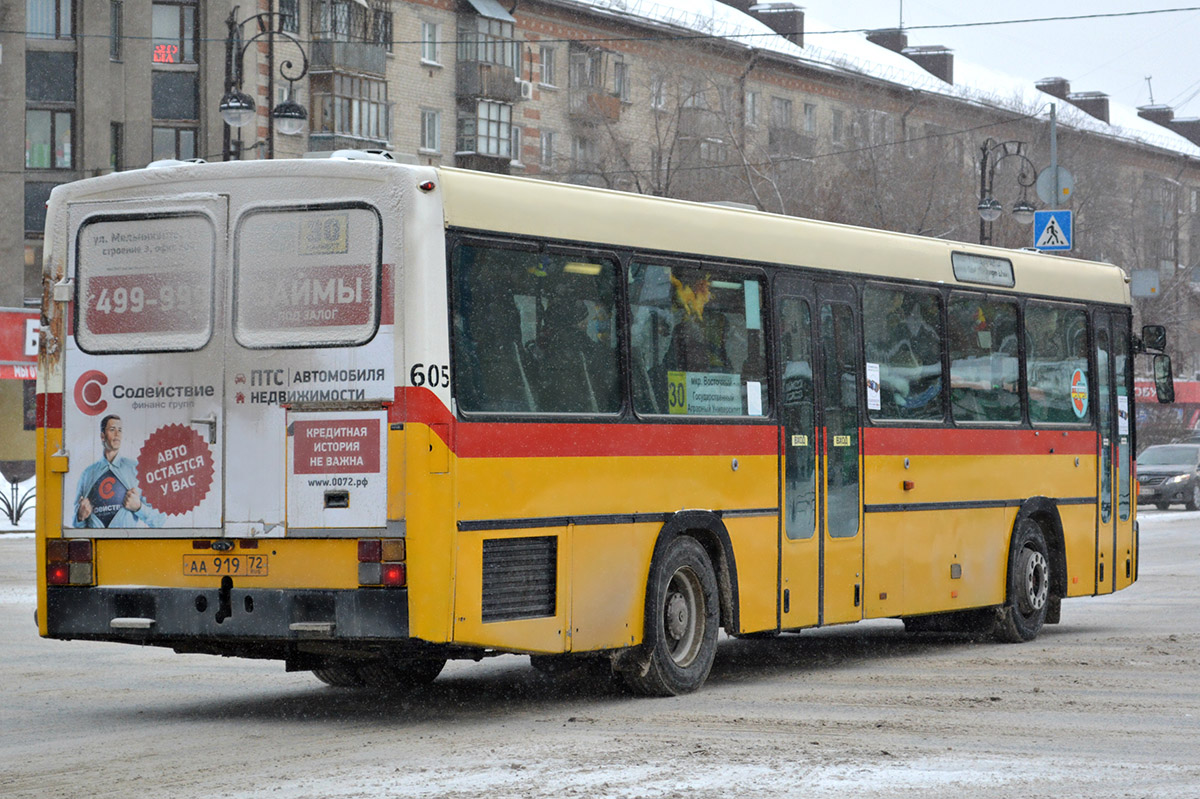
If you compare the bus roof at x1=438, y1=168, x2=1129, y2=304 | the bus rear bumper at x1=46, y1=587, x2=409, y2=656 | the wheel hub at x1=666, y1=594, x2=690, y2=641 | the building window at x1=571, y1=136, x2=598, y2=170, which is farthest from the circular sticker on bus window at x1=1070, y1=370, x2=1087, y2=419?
the building window at x1=571, y1=136, x2=598, y2=170

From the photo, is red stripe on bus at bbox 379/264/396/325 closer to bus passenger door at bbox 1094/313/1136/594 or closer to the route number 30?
the route number 30

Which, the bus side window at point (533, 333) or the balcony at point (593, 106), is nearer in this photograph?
the bus side window at point (533, 333)

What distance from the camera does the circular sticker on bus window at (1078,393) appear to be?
16.2m

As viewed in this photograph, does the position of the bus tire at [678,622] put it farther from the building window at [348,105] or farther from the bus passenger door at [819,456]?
the building window at [348,105]

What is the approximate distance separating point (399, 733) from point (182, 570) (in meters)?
1.41

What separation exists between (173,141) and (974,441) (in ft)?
134

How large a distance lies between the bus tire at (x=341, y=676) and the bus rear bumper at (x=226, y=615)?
159 centimetres

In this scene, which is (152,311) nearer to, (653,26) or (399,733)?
(399,733)

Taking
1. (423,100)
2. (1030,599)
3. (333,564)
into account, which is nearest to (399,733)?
(333,564)

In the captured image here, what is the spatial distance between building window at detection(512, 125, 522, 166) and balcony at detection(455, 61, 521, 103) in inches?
68.0

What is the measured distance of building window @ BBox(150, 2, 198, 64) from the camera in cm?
5231

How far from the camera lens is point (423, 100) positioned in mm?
59312

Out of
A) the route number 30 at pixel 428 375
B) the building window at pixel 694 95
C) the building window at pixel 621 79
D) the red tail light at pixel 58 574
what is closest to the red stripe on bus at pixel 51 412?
the red tail light at pixel 58 574

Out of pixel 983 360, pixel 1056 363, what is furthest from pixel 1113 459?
pixel 983 360
